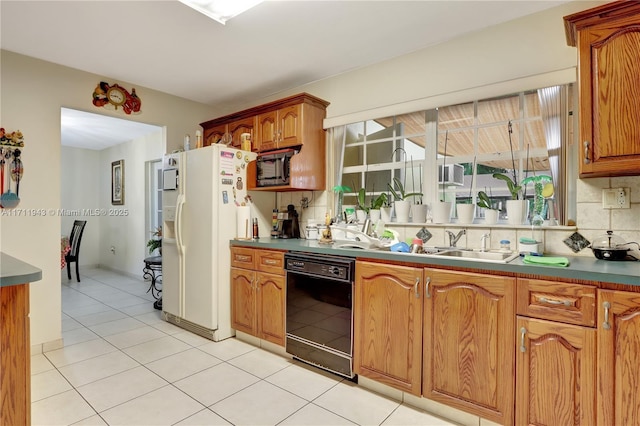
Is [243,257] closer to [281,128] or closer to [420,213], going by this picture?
[281,128]

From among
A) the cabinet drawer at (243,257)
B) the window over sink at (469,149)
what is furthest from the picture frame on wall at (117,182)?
the window over sink at (469,149)

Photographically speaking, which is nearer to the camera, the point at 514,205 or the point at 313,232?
the point at 514,205

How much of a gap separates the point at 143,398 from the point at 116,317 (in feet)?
6.34

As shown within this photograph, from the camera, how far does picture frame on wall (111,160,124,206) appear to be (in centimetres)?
593

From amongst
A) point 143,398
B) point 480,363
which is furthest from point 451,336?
point 143,398

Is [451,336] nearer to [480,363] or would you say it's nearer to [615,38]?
[480,363]

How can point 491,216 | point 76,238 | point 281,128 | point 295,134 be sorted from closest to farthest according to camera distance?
1. point 491,216
2. point 295,134
3. point 281,128
4. point 76,238

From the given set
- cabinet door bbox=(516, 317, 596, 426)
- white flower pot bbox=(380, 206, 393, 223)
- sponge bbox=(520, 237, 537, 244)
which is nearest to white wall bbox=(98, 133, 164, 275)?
white flower pot bbox=(380, 206, 393, 223)

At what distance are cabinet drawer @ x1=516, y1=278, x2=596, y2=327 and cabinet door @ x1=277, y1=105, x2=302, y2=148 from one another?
215 centimetres

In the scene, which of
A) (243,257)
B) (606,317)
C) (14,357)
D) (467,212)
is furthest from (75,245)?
(606,317)

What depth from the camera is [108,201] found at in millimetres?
6359

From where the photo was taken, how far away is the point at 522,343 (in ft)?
5.21

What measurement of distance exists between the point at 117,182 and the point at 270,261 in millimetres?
4819

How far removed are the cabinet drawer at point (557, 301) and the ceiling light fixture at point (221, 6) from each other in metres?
2.19
